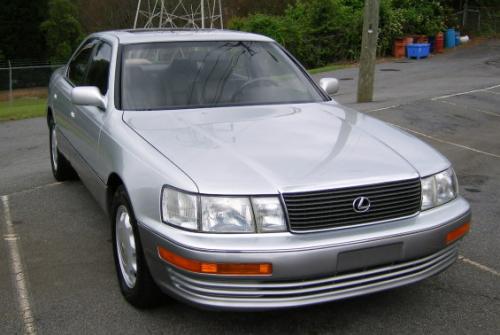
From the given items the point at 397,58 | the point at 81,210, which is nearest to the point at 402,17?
the point at 397,58

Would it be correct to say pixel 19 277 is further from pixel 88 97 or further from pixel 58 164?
pixel 58 164

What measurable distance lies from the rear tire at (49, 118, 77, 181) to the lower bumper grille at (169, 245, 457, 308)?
360 centimetres

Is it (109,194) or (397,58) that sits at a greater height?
(109,194)

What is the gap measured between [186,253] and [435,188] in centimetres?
146

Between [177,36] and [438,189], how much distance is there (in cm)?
245

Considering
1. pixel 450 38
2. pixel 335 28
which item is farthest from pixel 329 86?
pixel 450 38

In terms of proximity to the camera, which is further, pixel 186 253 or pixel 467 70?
pixel 467 70

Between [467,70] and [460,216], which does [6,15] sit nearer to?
[467,70]

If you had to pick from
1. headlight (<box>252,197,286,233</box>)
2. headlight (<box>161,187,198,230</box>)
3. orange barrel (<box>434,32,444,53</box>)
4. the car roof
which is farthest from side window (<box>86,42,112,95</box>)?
orange barrel (<box>434,32,444,53</box>)

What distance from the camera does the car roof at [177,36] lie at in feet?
15.9

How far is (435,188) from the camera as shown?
137 inches

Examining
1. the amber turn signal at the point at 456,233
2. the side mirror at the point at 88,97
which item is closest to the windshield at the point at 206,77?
the side mirror at the point at 88,97

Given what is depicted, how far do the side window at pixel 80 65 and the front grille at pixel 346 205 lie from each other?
10.0ft

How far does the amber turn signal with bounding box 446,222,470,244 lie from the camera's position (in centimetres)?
343
